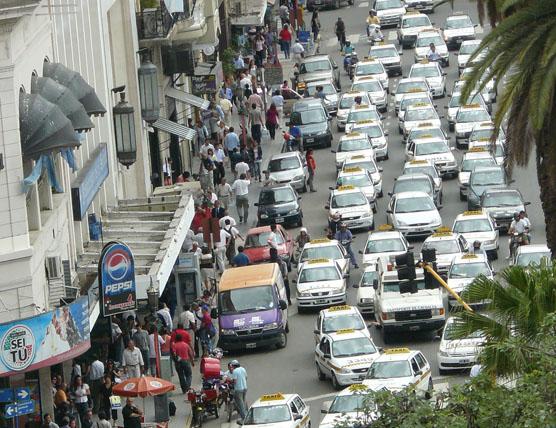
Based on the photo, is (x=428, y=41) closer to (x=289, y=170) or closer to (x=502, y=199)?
(x=289, y=170)

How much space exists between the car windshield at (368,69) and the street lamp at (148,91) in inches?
834

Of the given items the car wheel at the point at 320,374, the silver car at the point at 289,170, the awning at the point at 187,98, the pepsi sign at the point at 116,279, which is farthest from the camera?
the awning at the point at 187,98

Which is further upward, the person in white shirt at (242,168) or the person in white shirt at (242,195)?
the person in white shirt at (242,168)

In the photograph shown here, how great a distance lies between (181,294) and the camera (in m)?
48.3

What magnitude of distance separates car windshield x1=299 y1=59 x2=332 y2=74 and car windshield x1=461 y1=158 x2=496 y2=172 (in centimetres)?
1813

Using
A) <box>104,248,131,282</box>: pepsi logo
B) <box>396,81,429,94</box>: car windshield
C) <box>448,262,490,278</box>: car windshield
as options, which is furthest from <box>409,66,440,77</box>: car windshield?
<box>104,248,131,282</box>: pepsi logo

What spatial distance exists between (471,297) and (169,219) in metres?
22.5

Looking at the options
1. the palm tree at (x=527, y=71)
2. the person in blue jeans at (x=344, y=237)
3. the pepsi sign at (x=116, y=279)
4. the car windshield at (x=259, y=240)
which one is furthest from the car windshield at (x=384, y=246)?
the palm tree at (x=527, y=71)

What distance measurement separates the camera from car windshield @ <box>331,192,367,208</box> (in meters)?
55.5

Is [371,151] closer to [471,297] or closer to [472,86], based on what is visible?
[472,86]

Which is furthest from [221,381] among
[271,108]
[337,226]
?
[271,108]

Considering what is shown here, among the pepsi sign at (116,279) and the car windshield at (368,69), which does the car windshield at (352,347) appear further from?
the car windshield at (368,69)

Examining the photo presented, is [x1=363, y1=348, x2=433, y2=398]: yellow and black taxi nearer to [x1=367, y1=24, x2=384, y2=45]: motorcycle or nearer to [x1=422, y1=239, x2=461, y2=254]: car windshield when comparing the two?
[x1=422, y1=239, x2=461, y2=254]: car windshield

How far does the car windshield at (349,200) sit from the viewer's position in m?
55.5
